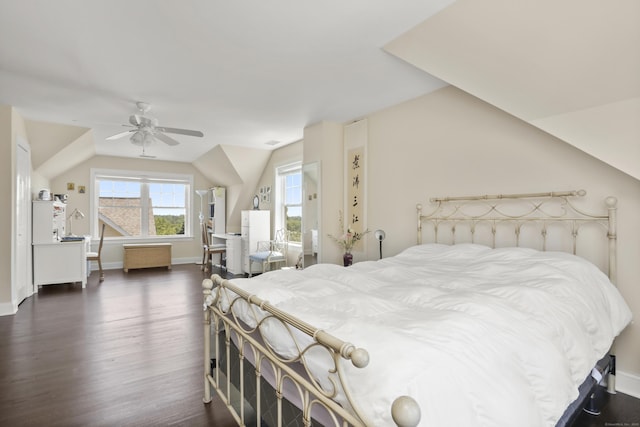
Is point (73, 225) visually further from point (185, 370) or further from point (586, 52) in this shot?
point (586, 52)

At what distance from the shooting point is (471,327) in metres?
1.19

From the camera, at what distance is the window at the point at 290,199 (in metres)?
5.89

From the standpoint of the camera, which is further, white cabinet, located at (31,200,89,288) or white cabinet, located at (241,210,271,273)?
white cabinet, located at (241,210,271,273)

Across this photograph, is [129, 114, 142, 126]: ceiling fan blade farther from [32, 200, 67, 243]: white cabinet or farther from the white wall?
the white wall

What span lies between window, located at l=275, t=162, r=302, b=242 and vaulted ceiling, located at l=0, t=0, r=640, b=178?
8.15ft

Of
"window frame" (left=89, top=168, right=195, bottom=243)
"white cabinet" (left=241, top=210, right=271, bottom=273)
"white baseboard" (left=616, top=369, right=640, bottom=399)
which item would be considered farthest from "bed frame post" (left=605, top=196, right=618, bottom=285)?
"window frame" (left=89, top=168, right=195, bottom=243)

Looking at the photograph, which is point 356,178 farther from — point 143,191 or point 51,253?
point 143,191

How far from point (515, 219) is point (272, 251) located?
168 inches

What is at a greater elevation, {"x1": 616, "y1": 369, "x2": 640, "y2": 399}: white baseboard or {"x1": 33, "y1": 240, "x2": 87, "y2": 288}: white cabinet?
{"x1": 33, "y1": 240, "x2": 87, "y2": 288}: white cabinet

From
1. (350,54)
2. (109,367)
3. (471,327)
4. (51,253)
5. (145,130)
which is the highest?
(350,54)

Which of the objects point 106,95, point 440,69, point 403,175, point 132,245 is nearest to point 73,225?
point 132,245

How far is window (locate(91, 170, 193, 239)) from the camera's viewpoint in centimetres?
715

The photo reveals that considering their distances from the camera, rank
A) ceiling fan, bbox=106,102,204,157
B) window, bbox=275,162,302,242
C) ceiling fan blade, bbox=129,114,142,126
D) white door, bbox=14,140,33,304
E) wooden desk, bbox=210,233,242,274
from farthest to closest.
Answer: wooden desk, bbox=210,233,242,274
window, bbox=275,162,302,242
white door, bbox=14,140,33,304
ceiling fan, bbox=106,102,204,157
ceiling fan blade, bbox=129,114,142,126

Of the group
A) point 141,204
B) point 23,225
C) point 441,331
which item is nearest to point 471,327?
point 441,331
